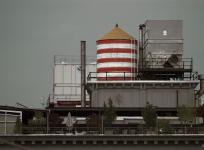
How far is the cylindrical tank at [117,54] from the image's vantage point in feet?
305

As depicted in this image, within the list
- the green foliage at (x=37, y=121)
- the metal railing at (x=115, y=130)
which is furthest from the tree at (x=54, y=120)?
the metal railing at (x=115, y=130)

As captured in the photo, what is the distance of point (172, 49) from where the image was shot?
9231 cm

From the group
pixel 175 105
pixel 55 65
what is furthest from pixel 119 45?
pixel 55 65

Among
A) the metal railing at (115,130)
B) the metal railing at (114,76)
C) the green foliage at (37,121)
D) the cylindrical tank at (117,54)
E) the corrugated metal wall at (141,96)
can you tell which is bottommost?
the metal railing at (115,130)

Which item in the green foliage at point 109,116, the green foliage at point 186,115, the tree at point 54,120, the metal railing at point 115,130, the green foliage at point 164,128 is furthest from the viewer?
the green foliage at point 186,115

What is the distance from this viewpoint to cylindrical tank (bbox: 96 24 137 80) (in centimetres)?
9294

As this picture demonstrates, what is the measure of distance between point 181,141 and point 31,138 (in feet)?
47.8

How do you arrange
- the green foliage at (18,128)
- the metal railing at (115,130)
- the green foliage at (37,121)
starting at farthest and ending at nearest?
the green foliage at (37,121) → the metal railing at (115,130) → the green foliage at (18,128)

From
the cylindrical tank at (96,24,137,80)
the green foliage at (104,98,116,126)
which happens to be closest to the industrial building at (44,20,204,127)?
the cylindrical tank at (96,24,137,80)

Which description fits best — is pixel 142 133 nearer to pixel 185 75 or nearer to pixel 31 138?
pixel 31 138

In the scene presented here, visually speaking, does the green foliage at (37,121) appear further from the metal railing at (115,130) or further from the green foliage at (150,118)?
the green foliage at (150,118)

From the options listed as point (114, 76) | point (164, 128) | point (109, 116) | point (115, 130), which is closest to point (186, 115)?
point (109, 116)

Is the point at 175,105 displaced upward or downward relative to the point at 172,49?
downward

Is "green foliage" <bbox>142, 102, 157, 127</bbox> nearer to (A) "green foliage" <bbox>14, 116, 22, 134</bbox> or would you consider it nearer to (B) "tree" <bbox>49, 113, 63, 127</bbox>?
(B) "tree" <bbox>49, 113, 63, 127</bbox>
